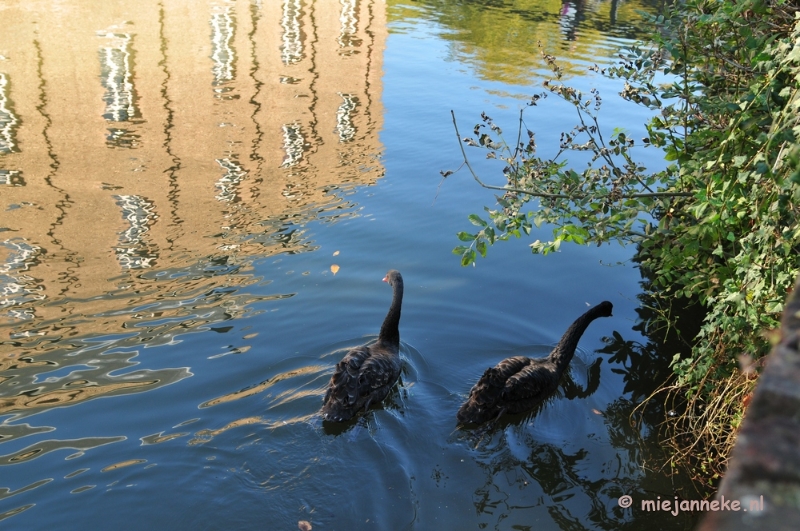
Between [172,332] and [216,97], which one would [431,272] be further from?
[216,97]

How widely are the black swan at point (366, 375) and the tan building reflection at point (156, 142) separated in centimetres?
258

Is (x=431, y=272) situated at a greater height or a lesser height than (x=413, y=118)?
lesser

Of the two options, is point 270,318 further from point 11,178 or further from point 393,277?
point 11,178

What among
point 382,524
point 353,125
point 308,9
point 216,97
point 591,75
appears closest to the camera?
point 382,524

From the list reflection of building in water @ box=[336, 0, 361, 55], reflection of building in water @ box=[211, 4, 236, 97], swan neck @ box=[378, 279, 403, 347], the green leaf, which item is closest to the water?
swan neck @ box=[378, 279, 403, 347]

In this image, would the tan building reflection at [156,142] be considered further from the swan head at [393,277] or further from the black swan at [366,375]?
the black swan at [366,375]

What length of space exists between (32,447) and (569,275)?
6813 mm

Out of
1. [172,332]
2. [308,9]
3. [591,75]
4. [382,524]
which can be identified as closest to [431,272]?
[172,332]

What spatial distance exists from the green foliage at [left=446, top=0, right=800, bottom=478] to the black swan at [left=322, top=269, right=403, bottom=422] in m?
1.62

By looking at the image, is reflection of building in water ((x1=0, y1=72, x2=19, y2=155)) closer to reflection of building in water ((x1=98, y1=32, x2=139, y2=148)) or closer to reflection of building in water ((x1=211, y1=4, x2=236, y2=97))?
reflection of building in water ((x1=98, y1=32, x2=139, y2=148))

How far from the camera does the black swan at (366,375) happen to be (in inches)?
248

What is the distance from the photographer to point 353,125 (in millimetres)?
15273

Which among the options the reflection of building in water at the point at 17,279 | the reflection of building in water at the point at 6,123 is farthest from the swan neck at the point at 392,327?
the reflection of building in water at the point at 6,123

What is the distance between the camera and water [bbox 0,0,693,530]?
17.6ft
